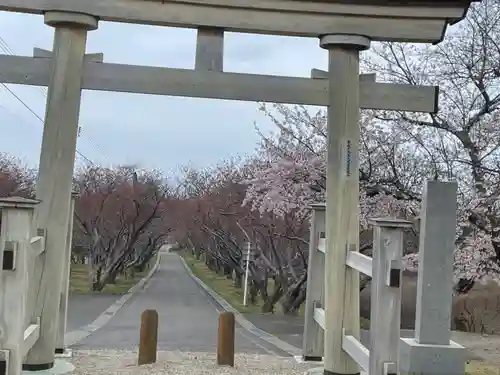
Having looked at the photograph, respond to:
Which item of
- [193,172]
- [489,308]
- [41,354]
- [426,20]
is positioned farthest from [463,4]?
[193,172]

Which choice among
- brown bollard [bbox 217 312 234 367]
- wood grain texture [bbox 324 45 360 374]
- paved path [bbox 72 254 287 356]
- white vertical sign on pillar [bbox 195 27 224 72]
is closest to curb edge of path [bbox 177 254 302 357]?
paved path [bbox 72 254 287 356]

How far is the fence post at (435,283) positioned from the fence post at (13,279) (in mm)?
2788

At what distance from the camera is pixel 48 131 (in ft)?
16.9

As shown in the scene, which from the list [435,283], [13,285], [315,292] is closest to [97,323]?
[315,292]

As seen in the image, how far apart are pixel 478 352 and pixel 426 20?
22.5 feet

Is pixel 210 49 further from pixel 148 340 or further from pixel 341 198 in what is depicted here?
pixel 148 340

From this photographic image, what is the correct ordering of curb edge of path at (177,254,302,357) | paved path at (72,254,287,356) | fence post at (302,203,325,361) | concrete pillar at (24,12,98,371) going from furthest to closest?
paved path at (72,254,287,356)
curb edge of path at (177,254,302,357)
fence post at (302,203,325,361)
concrete pillar at (24,12,98,371)

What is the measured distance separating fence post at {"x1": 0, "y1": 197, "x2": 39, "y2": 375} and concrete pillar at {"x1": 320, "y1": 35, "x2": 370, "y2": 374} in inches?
106

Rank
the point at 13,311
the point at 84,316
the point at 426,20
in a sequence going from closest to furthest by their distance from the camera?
1. the point at 13,311
2. the point at 426,20
3. the point at 84,316

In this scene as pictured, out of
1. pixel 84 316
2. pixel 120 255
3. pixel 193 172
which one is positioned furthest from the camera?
pixel 193 172

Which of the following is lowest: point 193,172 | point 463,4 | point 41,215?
point 41,215

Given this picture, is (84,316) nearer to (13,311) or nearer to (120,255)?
(120,255)

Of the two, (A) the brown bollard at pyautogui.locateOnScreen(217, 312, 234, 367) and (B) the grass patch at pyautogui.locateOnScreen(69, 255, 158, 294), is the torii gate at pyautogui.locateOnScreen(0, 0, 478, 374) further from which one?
(B) the grass patch at pyautogui.locateOnScreen(69, 255, 158, 294)

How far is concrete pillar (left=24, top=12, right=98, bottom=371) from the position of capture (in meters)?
5.05
